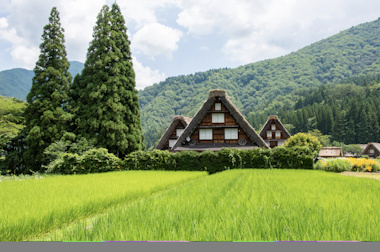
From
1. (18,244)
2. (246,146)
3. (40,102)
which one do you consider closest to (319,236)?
(18,244)

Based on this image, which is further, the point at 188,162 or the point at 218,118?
the point at 218,118

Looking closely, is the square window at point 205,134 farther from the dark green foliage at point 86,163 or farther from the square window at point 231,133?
the dark green foliage at point 86,163

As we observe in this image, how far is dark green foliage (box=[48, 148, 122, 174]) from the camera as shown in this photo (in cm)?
1336

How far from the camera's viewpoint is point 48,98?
19922mm

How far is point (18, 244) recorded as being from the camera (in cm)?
168

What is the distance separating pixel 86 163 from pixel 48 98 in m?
10.5

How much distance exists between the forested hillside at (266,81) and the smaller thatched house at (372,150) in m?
40.2

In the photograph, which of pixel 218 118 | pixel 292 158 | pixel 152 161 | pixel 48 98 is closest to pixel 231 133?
pixel 218 118

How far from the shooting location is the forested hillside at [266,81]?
359 ft

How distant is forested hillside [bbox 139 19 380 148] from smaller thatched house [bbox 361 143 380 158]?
4018 cm

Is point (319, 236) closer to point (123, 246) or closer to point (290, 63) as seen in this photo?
point (123, 246)

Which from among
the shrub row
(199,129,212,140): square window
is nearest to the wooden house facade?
(199,129,212,140): square window

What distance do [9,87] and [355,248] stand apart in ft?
194

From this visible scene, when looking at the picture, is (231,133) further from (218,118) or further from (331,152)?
(331,152)
